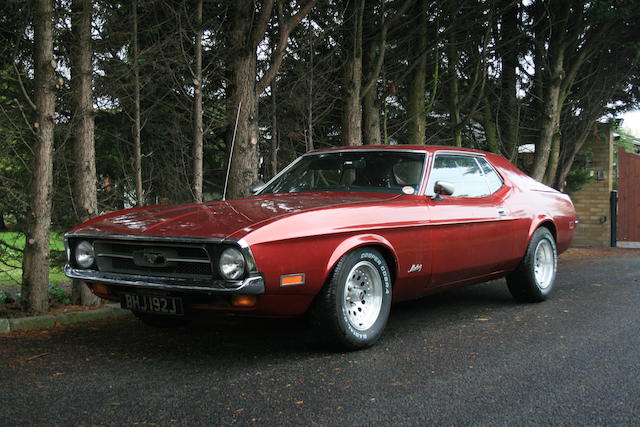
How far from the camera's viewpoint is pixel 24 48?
22.6 ft

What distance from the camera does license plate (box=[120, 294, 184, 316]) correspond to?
4012 millimetres

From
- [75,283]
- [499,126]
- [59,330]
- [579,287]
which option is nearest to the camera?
[59,330]

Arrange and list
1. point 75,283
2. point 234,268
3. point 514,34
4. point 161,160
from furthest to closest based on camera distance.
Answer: point 514,34
point 161,160
point 75,283
point 234,268

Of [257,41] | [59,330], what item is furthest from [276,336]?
[257,41]

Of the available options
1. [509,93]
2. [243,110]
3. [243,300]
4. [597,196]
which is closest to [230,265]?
[243,300]

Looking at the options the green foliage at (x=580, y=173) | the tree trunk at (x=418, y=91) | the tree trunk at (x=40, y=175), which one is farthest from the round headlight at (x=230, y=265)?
the green foliage at (x=580, y=173)

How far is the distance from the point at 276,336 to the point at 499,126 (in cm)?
1130

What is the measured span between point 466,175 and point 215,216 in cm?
254

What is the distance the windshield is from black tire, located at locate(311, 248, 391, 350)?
2.94ft

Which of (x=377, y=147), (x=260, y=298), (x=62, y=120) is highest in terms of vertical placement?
(x=62, y=120)

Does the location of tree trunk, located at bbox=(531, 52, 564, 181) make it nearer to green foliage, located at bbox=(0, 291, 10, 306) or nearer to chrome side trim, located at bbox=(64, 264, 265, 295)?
green foliage, located at bbox=(0, 291, 10, 306)

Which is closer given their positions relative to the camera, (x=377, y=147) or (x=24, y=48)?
(x=377, y=147)

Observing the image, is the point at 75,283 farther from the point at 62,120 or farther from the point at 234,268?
the point at 234,268

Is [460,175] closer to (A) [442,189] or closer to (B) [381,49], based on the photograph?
(A) [442,189]
